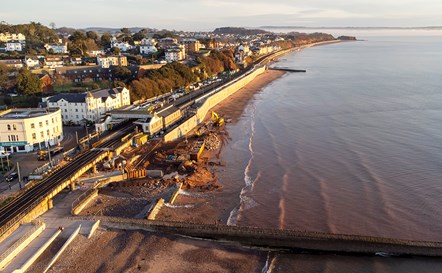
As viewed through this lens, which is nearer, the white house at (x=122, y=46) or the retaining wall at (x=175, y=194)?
the retaining wall at (x=175, y=194)

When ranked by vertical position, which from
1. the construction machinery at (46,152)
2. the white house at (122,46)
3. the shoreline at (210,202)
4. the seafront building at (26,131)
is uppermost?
the white house at (122,46)

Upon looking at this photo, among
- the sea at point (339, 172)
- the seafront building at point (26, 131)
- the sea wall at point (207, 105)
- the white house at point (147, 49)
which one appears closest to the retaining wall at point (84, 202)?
the sea at point (339, 172)

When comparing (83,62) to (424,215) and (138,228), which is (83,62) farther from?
(424,215)

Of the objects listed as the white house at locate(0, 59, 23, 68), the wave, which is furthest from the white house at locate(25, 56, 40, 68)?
the wave

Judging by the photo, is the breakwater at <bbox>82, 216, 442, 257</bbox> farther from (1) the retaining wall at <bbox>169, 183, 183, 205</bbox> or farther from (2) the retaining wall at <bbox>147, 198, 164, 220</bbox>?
(1) the retaining wall at <bbox>169, 183, 183, 205</bbox>

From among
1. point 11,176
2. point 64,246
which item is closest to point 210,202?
point 64,246

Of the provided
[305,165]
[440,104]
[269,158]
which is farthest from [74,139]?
[440,104]

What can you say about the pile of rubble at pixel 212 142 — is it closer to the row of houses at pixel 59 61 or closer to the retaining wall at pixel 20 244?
the retaining wall at pixel 20 244
